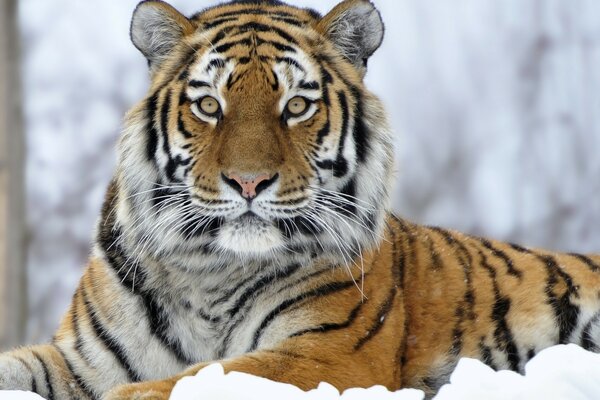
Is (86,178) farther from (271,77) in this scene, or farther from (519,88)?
(271,77)

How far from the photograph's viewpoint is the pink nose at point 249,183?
3287mm

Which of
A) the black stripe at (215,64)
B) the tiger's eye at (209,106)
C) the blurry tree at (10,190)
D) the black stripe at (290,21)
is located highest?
the black stripe at (290,21)

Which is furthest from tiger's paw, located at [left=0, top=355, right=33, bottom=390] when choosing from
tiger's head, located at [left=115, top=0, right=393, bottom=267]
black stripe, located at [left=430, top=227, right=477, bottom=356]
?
black stripe, located at [left=430, top=227, right=477, bottom=356]

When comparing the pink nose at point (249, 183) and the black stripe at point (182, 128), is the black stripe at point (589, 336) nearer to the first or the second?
the pink nose at point (249, 183)

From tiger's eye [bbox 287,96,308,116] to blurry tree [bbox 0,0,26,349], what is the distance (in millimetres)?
4575

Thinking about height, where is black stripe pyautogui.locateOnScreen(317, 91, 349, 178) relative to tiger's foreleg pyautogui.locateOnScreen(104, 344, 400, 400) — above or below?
above

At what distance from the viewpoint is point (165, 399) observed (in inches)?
112

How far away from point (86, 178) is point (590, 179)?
478cm

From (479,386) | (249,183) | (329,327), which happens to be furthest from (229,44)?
(479,386)

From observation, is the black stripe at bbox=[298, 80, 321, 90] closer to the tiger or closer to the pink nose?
the tiger

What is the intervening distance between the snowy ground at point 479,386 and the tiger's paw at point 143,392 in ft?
1.02

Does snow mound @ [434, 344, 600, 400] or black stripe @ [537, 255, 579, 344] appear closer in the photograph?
snow mound @ [434, 344, 600, 400]

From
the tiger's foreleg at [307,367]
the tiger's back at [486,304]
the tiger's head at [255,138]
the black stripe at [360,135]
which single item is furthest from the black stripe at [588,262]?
the tiger's foreleg at [307,367]

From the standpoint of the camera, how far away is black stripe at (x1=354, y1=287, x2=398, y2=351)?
3.40 m
